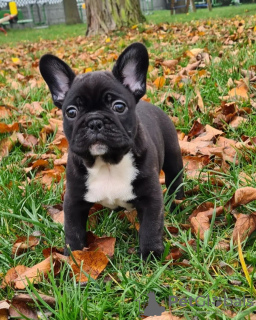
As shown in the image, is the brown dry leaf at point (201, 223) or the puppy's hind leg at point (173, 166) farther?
the puppy's hind leg at point (173, 166)

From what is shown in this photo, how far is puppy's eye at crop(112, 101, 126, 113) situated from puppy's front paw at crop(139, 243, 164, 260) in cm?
75

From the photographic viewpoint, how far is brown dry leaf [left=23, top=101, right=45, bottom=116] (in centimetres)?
471

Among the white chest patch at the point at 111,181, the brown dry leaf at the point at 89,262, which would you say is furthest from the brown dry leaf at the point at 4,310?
the white chest patch at the point at 111,181

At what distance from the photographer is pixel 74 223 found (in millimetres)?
2441

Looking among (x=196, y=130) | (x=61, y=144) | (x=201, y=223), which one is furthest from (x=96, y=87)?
(x=196, y=130)

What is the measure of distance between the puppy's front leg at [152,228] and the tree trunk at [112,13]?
30.5ft

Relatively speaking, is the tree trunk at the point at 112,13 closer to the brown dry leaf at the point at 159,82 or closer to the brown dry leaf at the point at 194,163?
the brown dry leaf at the point at 159,82

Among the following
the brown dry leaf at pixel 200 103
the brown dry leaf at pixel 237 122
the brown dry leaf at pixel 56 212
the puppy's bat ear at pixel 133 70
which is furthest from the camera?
the brown dry leaf at pixel 200 103

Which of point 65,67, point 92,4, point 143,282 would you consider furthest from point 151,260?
point 92,4

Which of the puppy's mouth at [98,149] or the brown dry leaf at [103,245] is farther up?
the puppy's mouth at [98,149]

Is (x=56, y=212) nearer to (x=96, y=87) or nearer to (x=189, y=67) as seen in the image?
(x=96, y=87)

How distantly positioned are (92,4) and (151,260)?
10.1 metres

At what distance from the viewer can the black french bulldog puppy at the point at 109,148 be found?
7.27 ft

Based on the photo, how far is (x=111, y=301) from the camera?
6.55 feet
